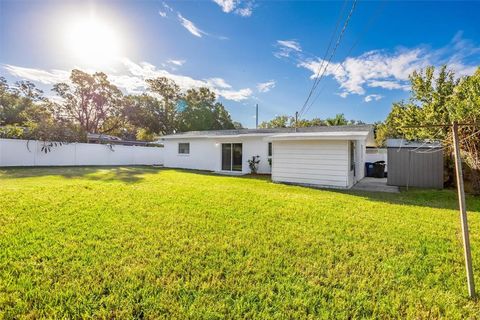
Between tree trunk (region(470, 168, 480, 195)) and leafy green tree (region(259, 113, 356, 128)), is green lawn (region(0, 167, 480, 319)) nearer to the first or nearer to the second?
tree trunk (region(470, 168, 480, 195))

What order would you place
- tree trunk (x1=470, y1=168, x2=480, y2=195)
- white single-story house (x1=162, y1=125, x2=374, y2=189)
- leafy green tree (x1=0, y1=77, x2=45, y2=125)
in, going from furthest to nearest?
leafy green tree (x1=0, y1=77, x2=45, y2=125) → white single-story house (x1=162, y1=125, x2=374, y2=189) → tree trunk (x1=470, y1=168, x2=480, y2=195)

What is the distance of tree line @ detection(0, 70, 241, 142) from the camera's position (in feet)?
87.0

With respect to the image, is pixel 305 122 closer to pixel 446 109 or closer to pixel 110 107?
pixel 110 107

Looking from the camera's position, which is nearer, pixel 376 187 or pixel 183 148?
pixel 376 187

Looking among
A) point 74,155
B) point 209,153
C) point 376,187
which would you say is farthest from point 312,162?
point 74,155

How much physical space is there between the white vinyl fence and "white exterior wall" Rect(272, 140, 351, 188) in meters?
14.2

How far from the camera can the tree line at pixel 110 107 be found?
26531 millimetres

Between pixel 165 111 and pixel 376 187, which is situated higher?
pixel 165 111

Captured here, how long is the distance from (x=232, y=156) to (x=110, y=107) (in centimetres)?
2198

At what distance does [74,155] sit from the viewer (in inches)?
657

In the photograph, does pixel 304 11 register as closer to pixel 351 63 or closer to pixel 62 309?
pixel 351 63

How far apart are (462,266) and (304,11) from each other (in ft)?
32.5

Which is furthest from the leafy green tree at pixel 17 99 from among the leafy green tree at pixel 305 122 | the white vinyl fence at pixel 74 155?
the leafy green tree at pixel 305 122

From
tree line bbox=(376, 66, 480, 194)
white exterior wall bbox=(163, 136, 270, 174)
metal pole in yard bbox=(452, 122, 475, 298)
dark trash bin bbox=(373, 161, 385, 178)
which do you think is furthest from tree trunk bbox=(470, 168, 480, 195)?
white exterior wall bbox=(163, 136, 270, 174)
